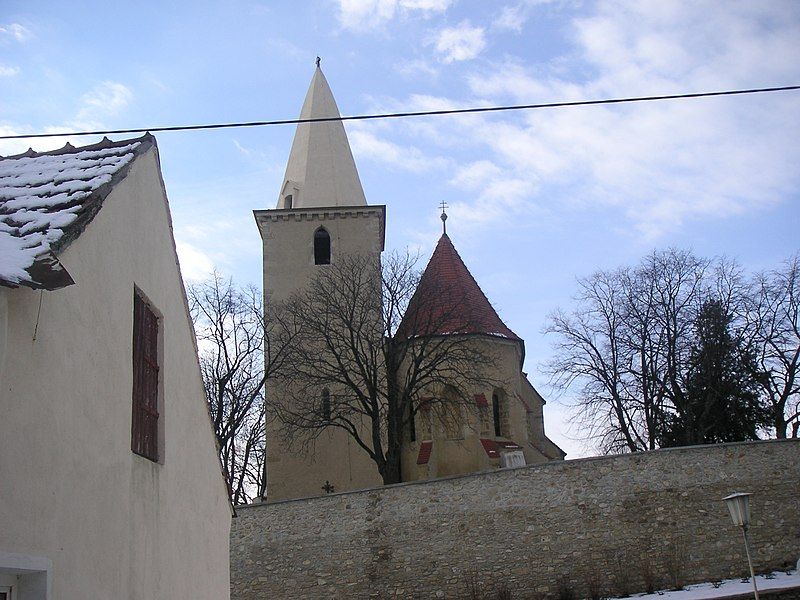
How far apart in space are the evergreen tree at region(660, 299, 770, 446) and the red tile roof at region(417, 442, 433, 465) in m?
8.57

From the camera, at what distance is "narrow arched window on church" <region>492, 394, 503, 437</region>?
3603cm

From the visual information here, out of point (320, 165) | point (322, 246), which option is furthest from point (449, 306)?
point (320, 165)

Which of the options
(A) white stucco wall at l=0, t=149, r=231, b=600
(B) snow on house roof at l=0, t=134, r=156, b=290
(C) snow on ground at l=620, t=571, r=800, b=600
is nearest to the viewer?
(B) snow on house roof at l=0, t=134, r=156, b=290

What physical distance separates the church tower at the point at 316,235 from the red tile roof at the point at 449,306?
2.89 metres

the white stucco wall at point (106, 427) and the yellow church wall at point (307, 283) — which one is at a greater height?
the yellow church wall at point (307, 283)

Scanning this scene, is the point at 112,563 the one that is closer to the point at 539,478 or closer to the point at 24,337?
the point at 24,337

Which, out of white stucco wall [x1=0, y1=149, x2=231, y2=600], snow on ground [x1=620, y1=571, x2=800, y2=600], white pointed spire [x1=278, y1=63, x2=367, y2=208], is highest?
white pointed spire [x1=278, y1=63, x2=367, y2=208]

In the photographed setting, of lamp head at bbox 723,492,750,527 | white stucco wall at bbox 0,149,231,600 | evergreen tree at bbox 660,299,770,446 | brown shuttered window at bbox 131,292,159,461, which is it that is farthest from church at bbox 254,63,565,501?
brown shuttered window at bbox 131,292,159,461

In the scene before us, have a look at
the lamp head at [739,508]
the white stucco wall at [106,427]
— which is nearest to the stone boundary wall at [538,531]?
the lamp head at [739,508]

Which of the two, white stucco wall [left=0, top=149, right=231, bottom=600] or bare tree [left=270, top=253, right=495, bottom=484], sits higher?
bare tree [left=270, top=253, right=495, bottom=484]

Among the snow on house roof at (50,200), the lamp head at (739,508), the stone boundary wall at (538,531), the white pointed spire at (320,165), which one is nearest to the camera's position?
the snow on house roof at (50,200)

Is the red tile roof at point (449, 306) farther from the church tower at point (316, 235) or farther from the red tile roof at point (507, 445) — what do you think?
the red tile roof at point (507, 445)

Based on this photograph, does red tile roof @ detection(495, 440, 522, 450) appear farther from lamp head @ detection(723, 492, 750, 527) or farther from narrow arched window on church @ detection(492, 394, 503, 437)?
lamp head @ detection(723, 492, 750, 527)

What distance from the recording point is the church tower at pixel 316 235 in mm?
36312
